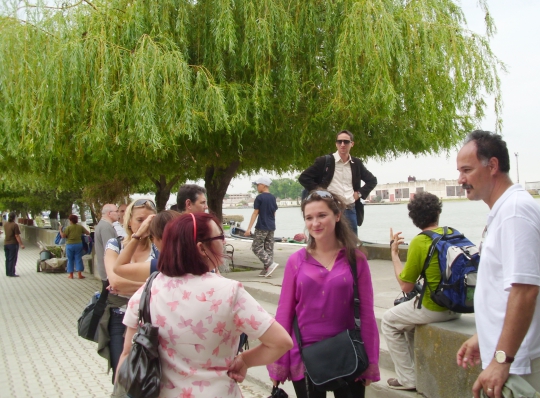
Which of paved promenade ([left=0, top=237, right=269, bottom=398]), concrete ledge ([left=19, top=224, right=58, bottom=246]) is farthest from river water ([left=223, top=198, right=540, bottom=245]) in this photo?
concrete ledge ([left=19, top=224, right=58, bottom=246])

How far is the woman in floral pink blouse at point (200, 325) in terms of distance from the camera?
8.32 feet

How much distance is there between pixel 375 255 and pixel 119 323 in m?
9.37

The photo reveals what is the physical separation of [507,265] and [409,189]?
45.8 meters

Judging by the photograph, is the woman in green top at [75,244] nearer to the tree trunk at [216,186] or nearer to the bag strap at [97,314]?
the tree trunk at [216,186]

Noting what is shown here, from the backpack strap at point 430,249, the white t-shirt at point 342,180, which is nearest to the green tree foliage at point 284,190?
the white t-shirt at point 342,180

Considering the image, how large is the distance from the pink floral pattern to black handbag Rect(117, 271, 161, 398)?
0.06m

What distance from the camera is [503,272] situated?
245cm

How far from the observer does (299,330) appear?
346 cm

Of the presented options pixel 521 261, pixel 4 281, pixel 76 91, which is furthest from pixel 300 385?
pixel 4 281

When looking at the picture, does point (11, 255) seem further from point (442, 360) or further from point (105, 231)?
point (442, 360)

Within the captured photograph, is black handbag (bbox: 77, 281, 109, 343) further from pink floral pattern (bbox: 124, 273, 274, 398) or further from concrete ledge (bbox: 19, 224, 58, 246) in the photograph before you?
concrete ledge (bbox: 19, 224, 58, 246)

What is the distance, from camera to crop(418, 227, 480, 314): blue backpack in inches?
156

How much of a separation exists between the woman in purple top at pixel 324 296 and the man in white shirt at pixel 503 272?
0.92 meters

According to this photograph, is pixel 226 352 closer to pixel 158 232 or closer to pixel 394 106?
pixel 158 232
